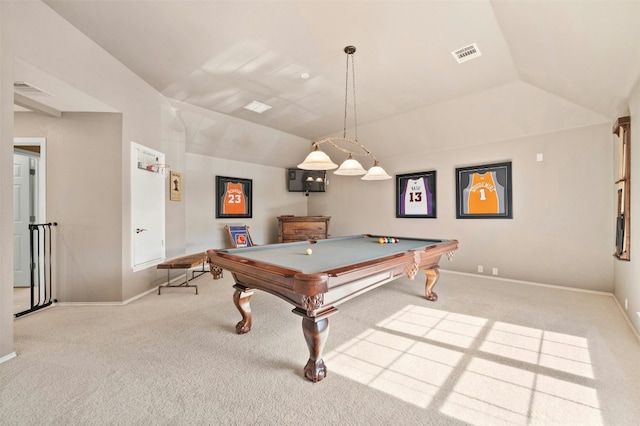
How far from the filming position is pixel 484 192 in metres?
4.94

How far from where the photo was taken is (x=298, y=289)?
1757 millimetres

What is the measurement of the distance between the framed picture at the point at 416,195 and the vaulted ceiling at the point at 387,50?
1.52 m

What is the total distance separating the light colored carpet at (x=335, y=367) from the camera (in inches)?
63.0

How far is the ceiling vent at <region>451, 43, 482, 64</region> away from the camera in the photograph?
10.3 feet

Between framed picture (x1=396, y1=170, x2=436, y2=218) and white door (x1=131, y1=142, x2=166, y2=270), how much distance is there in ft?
14.9

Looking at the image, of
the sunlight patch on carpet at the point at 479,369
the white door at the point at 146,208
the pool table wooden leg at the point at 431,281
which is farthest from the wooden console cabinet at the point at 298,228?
the sunlight patch on carpet at the point at 479,369

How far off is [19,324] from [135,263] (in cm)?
118

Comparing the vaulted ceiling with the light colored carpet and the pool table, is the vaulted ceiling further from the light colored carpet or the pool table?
the light colored carpet

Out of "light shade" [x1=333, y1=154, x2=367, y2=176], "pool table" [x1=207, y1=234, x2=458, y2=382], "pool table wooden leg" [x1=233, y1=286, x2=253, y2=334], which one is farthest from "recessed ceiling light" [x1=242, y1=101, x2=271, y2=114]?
"pool table wooden leg" [x1=233, y1=286, x2=253, y2=334]

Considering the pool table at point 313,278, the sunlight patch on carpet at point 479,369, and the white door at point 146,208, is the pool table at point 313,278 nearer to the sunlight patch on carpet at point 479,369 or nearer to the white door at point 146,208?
the sunlight patch on carpet at point 479,369

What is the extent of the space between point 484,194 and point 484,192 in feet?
0.12

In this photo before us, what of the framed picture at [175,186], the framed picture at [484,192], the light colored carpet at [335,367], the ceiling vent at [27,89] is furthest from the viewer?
the framed picture at [484,192]

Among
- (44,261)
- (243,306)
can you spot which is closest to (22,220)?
(44,261)

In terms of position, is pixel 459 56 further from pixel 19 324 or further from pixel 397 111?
pixel 19 324
